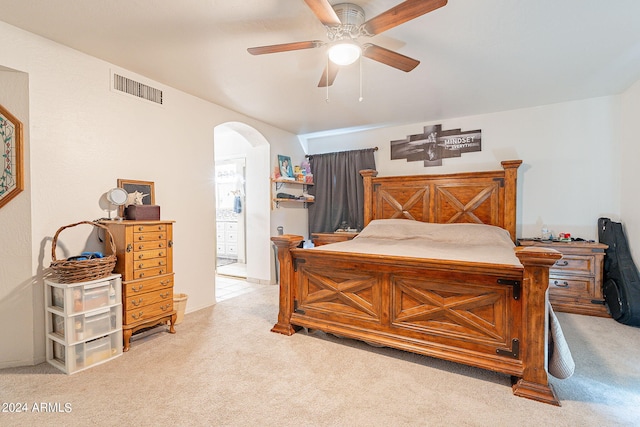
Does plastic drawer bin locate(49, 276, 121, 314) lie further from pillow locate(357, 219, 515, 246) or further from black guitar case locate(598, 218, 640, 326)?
black guitar case locate(598, 218, 640, 326)

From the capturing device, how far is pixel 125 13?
1.94 meters

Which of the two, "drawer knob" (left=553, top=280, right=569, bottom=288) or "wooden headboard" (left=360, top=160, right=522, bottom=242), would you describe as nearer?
"drawer knob" (left=553, top=280, right=569, bottom=288)

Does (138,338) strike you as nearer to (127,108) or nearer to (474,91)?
(127,108)

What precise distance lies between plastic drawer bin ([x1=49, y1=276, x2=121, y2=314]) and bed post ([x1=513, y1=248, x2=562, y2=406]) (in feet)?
9.46

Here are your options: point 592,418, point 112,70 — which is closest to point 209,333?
point 112,70

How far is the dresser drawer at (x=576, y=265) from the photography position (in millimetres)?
3211

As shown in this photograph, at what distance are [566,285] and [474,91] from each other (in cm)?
239

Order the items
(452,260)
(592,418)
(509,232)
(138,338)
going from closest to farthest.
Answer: (592,418)
(452,260)
(138,338)
(509,232)

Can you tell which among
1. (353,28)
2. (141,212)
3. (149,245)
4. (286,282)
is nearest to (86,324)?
(149,245)

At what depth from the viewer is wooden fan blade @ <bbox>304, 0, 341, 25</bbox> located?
150 centimetres

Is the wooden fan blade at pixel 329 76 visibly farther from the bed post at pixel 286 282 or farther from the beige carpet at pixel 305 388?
the beige carpet at pixel 305 388

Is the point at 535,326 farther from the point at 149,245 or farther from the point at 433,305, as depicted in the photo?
the point at 149,245

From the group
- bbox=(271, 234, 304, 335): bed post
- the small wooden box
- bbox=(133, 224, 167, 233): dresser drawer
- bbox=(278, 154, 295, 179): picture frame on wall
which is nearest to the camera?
bbox=(133, 224, 167, 233): dresser drawer

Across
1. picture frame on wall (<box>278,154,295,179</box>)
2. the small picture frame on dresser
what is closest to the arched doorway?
picture frame on wall (<box>278,154,295,179</box>)
